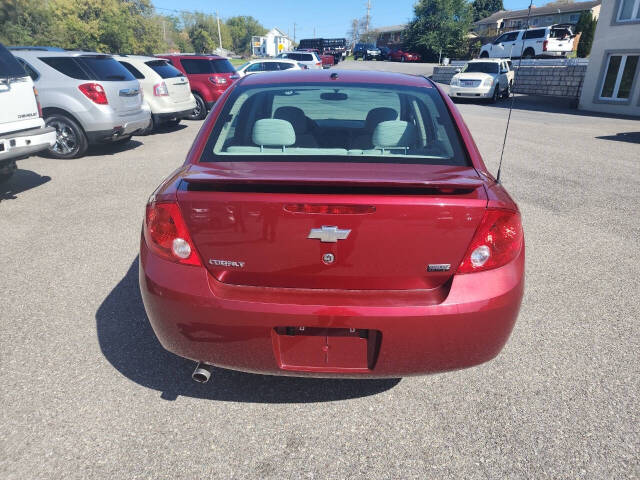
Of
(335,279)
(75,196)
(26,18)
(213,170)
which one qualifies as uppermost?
(26,18)

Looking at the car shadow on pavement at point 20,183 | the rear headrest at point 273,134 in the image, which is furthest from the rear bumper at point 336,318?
the car shadow on pavement at point 20,183

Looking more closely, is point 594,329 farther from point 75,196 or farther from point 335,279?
point 75,196

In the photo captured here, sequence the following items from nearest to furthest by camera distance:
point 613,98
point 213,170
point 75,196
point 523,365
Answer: point 213,170 < point 523,365 < point 75,196 < point 613,98

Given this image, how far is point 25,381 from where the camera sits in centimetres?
254

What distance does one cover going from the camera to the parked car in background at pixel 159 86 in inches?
413

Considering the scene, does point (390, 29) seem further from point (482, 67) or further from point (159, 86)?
point (159, 86)

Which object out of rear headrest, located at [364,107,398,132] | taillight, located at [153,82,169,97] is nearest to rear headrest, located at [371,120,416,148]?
rear headrest, located at [364,107,398,132]

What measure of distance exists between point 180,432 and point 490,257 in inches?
67.2

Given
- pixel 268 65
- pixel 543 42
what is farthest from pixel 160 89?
pixel 543 42

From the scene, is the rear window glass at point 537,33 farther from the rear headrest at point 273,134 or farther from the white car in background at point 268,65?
the rear headrest at point 273,134

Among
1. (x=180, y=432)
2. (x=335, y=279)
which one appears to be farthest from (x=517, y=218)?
(x=180, y=432)

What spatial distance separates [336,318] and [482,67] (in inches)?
862

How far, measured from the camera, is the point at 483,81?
1939cm

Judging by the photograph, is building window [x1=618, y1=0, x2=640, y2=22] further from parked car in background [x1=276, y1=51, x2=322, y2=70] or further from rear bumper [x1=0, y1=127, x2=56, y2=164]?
rear bumper [x1=0, y1=127, x2=56, y2=164]
